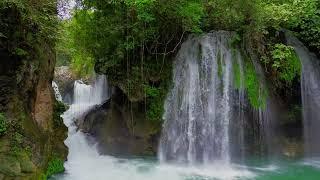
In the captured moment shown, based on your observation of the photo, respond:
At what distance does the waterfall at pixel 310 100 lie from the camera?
14.1 m

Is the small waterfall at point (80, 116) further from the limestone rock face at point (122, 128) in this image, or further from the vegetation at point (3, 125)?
the vegetation at point (3, 125)

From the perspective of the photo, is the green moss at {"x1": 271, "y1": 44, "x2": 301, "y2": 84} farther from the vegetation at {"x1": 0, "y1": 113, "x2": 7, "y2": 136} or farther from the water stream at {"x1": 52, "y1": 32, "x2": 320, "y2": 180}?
the vegetation at {"x1": 0, "y1": 113, "x2": 7, "y2": 136}

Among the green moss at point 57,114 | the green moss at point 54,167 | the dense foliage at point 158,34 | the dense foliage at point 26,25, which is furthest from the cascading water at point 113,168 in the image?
the dense foliage at point 26,25

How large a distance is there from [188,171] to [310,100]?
539 centimetres

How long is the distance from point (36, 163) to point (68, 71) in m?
12.9

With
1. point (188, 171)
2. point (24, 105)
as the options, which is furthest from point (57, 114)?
point (188, 171)

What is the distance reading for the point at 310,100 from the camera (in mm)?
14109

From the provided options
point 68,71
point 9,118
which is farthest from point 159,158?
point 68,71

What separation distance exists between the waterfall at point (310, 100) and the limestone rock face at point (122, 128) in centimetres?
522

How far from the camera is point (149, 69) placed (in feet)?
44.5

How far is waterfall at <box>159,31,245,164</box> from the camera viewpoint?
504 inches

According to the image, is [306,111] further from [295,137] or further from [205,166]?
[205,166]

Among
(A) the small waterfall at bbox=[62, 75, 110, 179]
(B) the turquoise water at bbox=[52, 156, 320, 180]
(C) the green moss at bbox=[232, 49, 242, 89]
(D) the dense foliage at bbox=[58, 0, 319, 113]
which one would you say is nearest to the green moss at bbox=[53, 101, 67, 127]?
(A) the small waterfall at bbox=[62, 75, 110, 179]

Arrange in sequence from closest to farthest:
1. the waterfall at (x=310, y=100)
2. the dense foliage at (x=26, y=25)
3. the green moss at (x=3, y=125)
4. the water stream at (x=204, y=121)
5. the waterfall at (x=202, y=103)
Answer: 1. the green moss at (x=3, y=125)
2. the dense foliage at (x=26, y=25)
3. the water stream at (x=204, y=121)
4. the waterfall at (x=202, y=103)
5. the waterfall at (x=310, y=100)
